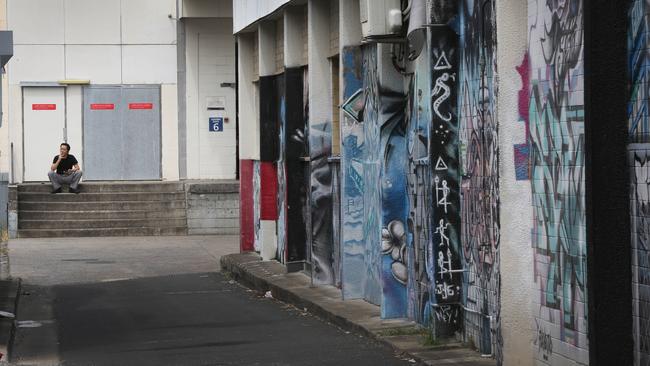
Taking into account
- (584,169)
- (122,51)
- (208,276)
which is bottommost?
(208,276)

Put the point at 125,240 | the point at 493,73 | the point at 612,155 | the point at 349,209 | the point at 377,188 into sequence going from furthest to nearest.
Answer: the point at 125,240 → the point at 349,209 → the point at 377,188 → the point at 493,73 → the point at 612,155

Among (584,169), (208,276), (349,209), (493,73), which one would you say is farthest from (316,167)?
(584,169)

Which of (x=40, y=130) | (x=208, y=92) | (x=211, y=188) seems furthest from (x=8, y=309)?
(x=208, y=92)

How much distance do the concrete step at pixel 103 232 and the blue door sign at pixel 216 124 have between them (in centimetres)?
391

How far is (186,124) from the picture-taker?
30766mm

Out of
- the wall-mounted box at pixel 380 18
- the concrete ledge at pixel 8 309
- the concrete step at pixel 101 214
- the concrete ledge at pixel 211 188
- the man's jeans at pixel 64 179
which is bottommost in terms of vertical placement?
the concrete ledge at pixel 8 309

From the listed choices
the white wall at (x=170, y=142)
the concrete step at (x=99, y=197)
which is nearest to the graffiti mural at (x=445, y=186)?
the concrete step at (x=99, y=197)

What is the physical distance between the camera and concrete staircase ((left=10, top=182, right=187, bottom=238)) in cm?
2719

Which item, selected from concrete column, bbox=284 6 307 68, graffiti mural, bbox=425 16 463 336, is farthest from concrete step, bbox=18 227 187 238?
graffiti mural, bbox=425 16 463 336

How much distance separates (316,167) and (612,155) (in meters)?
8.64

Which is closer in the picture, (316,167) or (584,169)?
(584,169)

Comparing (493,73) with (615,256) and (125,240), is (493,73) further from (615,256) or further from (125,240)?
(125,240)

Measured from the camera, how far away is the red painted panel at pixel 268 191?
18719mm

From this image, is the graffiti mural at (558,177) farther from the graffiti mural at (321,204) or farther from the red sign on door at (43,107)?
the red sign on door at (43,107)
